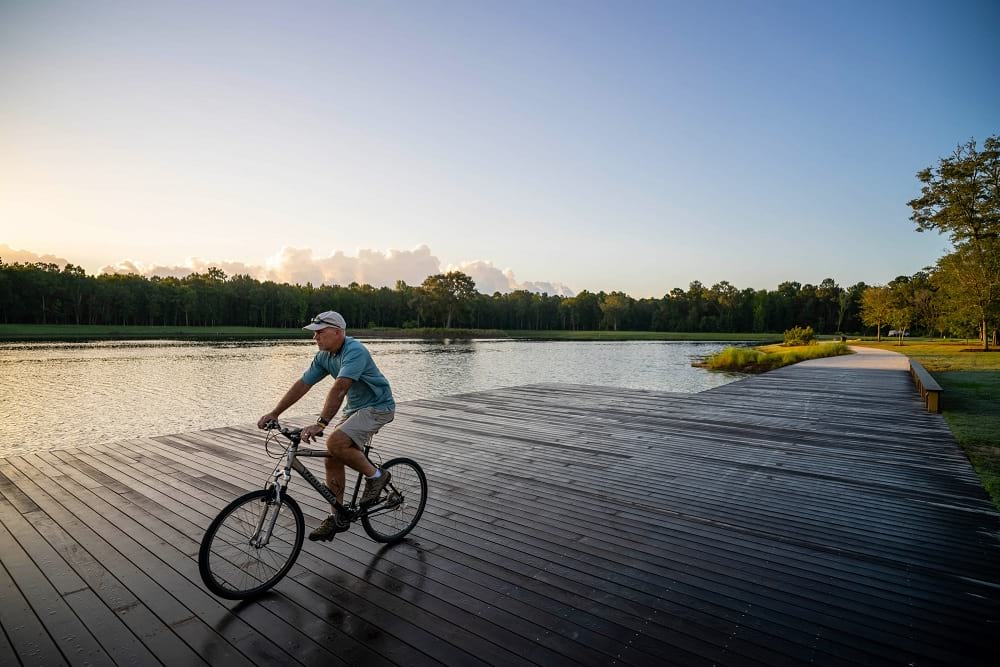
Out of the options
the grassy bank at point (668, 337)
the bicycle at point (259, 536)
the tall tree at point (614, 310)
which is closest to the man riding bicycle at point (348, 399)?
the bicycle at point (259, 536)

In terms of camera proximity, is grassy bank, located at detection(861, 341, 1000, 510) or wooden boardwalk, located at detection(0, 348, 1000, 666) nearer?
wooden boardwalk, located at detection(0, 348, 1000, 666)

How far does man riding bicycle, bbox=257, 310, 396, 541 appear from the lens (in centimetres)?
325

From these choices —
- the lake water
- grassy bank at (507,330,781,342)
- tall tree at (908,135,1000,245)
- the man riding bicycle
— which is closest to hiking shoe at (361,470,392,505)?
the man riding bicycle

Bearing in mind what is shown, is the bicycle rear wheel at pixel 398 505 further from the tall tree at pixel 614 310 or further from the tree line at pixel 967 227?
the tall tree at pixel 614 310

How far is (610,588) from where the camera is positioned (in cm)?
311

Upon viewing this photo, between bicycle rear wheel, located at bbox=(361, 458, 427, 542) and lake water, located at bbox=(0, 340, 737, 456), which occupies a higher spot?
bicycle rear wheel, located at bbox=(361, 458, 427, 542)

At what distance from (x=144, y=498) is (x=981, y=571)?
22.5 feet

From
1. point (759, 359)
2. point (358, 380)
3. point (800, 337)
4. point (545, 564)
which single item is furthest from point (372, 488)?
point (800, 337)

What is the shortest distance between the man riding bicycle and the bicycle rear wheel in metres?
0.28

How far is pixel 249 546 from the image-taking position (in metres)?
3.03

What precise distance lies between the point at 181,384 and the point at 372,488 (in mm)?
19380

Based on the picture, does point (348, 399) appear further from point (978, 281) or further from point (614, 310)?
point (614, 310)

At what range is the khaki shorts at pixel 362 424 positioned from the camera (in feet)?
10.9

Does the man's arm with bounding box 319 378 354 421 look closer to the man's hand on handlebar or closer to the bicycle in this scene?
the man's hand on handlebar
